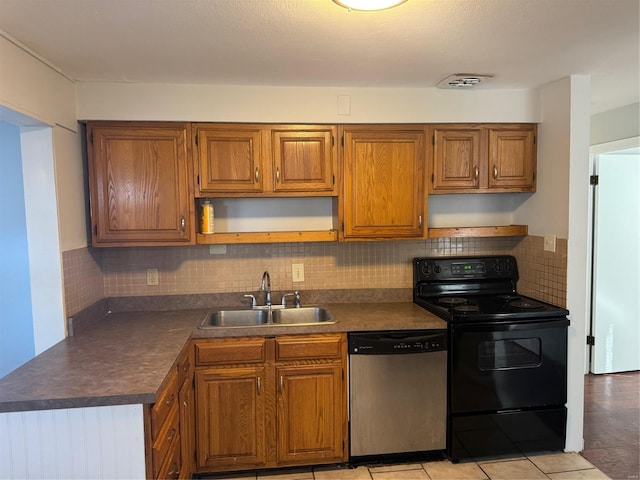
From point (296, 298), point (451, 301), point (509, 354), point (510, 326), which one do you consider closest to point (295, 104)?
point (296, 298)

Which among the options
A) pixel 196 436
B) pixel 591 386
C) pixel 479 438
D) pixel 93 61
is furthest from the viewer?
pixel 591 386

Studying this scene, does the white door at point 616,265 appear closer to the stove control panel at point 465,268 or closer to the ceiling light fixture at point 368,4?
the stove control panel at point 465,268

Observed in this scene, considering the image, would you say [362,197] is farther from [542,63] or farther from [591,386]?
[591,386]

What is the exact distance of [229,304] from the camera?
292 centimetres

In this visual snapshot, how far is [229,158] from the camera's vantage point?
2.59 meters

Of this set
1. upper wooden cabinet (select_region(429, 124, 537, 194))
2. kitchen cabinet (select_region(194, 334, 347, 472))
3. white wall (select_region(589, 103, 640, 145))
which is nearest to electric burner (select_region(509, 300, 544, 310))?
upper wooden cabinet (select_region(429, 124, 537, 194))

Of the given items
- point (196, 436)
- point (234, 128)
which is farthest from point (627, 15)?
point (196, 436)

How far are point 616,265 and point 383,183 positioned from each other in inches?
100

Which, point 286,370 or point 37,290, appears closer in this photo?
point 37,290

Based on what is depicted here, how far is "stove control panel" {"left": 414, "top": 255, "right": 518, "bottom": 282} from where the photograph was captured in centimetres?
300

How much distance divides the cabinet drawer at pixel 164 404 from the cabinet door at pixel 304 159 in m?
1.27

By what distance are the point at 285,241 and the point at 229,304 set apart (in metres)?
0.64

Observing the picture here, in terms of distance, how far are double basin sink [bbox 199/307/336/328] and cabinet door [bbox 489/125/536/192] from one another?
4.84 feet

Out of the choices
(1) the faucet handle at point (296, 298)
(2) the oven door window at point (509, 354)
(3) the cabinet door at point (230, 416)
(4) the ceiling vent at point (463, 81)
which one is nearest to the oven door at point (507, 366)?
(2) the oven door window at point (509, 354)
